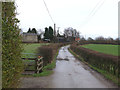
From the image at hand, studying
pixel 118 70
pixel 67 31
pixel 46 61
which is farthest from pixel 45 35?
pixel 118 70

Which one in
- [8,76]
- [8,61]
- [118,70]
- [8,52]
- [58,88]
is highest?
[8,52]

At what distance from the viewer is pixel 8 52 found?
356 centimetres

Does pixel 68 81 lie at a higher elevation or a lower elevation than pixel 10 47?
lower

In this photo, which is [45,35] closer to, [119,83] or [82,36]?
[82,36]

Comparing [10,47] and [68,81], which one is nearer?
[10,47]

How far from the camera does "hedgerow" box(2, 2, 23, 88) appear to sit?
3447mm

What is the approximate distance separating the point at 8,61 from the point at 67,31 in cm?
10075

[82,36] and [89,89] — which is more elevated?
[82,36]

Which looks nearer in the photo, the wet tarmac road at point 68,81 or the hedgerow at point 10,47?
the hedgerow at point 10,47

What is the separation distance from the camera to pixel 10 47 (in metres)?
3.62

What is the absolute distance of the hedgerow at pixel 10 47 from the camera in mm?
3447

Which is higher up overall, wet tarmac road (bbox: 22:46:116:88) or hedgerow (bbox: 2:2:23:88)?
hedgerow (bbox: 2:2:23:88)

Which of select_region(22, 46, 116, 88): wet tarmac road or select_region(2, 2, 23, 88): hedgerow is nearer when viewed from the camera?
select_region(2, 2, 23, 88): hedgerow

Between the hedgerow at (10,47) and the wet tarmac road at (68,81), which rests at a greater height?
the hedgerow at (10,47)
